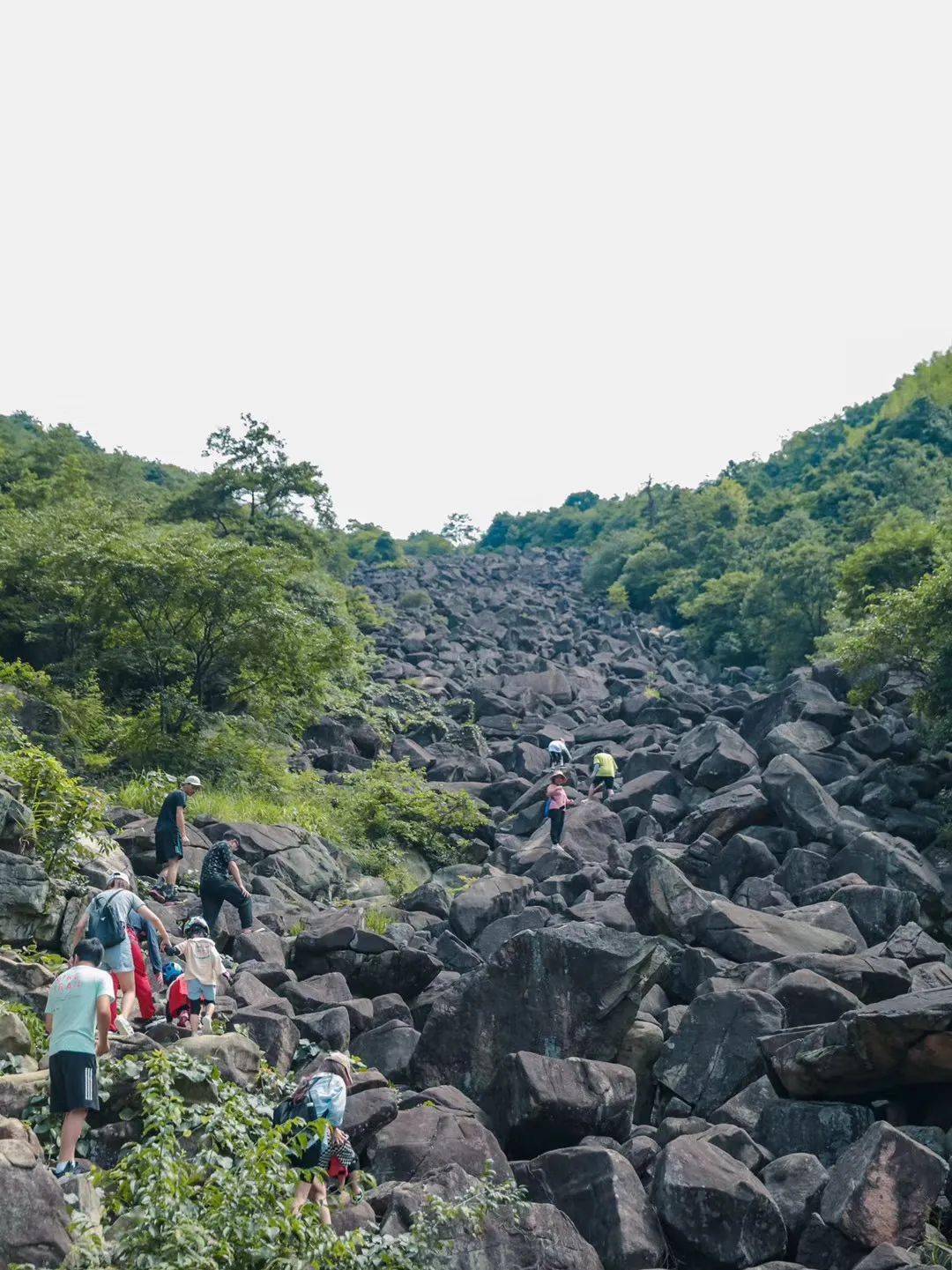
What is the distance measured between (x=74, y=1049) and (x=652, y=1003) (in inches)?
262

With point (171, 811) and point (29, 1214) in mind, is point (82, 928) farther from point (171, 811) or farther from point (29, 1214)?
point (171, 811)

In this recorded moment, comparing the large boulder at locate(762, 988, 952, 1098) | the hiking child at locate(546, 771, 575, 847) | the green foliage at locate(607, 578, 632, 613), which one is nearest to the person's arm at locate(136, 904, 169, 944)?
the large boulder at locate(762, 988, 952, 1098)

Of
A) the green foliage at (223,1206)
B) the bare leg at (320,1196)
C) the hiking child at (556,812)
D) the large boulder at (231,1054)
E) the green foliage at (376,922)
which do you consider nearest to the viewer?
the green foliage at (223,1206)

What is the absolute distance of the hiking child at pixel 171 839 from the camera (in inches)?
516

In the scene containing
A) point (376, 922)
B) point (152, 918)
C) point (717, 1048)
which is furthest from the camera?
point (376, 922)

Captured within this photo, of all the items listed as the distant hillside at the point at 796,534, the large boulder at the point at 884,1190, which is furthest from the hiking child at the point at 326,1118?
the distant hillside at the point at 796,534

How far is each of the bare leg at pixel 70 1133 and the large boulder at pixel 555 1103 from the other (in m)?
3.49

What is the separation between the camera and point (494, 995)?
10.6 m

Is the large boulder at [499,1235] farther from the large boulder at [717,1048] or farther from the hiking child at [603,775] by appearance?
the hiking child at [603,775]

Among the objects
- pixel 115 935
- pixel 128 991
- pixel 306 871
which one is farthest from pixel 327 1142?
pixel 306 871

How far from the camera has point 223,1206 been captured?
21.6 feet

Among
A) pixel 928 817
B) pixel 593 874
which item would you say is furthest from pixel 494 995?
pixel 928 817

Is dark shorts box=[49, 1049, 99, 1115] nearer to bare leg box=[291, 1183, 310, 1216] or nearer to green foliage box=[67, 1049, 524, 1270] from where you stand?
green foliage box=[67, 1049, 524, 1270]

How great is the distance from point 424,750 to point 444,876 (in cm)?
789
